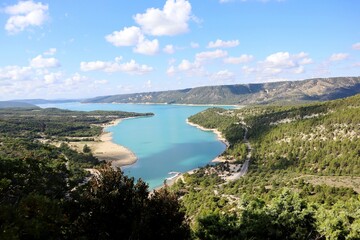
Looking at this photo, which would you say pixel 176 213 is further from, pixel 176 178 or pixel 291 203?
pixel 176 178

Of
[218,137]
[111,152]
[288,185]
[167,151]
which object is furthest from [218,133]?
[288,185]

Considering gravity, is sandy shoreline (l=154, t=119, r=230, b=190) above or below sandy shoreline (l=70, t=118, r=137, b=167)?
below

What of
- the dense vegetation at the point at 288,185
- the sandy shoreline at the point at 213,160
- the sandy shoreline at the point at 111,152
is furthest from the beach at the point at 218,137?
the sandy shoreline at the point at 111,152

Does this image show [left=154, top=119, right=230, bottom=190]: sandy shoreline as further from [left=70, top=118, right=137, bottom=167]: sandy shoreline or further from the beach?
[left=70, top=118, right=137, bottom=167]: sandy shoreline

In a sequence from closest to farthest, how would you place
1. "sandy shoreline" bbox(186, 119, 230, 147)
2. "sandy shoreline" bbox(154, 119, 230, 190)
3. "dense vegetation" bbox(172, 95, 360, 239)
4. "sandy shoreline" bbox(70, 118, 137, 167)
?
1. "dense vegetation" bbox(172, 95, 360, 239)
2. "sandy shoreline" bbox(154, 119, 230, 190)
3. "sandy shoreline" bbox(70, 118, 137, 167)
4. "sandy shoreline" bbox(186, 119, 230, 147)

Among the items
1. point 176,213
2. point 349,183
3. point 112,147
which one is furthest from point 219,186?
point 112,147

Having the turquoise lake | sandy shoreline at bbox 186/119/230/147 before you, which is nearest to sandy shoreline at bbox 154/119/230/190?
sandy shoreline at bbox 186/119/230/147

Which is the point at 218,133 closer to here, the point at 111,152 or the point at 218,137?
the point at 218,137

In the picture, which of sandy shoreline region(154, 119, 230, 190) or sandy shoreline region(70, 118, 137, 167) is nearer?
sandy shoreline region(154, 119, 230, 190)
